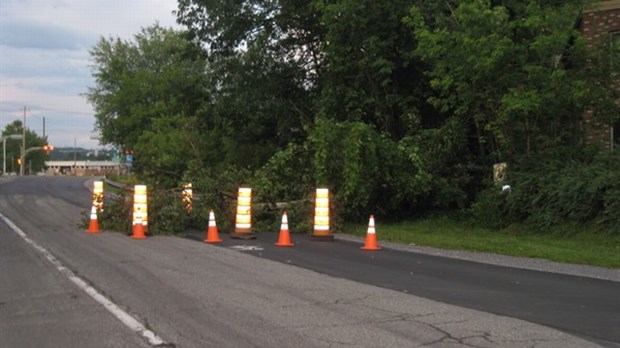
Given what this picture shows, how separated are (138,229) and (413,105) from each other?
12.2 m

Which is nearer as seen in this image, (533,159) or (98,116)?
(533,159)

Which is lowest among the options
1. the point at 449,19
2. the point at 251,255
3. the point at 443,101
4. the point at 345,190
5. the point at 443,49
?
the point at 251,255

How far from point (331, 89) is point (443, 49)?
22.9ft

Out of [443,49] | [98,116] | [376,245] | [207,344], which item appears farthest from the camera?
[98,116]

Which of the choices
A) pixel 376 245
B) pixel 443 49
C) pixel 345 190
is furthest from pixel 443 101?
pixel 376 245

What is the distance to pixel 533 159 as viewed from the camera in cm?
1900

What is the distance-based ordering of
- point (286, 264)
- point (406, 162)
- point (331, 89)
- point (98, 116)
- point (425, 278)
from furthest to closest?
point (98, 116), point (331, 89), point (406, 162), point (286, 264), point (425, 278)

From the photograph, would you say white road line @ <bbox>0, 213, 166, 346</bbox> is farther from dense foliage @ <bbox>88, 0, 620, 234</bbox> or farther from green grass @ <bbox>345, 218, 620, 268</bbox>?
green grass @ <bbox>345, 218, 620, 268</bbox>

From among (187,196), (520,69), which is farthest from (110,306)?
(520,69)

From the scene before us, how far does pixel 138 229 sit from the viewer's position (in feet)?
52.5

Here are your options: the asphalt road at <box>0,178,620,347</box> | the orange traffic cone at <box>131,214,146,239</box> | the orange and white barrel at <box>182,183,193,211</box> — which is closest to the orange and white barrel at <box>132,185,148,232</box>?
the orange traffic cone at <box>131,214,146,239</box>

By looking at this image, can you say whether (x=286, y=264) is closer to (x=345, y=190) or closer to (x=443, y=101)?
(x=345, y=190)

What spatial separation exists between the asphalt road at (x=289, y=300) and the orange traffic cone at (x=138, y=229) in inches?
87.0

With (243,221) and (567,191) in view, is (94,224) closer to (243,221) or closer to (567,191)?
(243,221)
